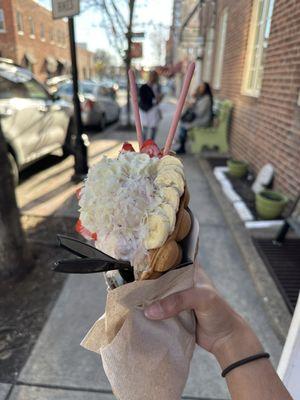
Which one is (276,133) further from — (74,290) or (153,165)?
(153,165)

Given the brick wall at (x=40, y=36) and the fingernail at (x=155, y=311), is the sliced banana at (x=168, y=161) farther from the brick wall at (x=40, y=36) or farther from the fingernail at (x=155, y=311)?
the brick wall at (x=40, y=36)

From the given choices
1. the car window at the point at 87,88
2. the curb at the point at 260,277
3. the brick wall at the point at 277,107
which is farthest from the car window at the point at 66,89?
the curb at the point at 260,277

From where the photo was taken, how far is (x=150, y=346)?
1.15 meters

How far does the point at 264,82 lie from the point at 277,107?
847 mm

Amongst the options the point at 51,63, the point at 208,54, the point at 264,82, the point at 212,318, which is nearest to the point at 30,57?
the point at 51,63

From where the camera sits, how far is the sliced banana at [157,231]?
0.98 m

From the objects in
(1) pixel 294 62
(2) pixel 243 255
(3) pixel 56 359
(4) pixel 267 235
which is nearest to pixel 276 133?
(1) pixel 294 62

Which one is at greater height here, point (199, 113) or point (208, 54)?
point (208, 54)

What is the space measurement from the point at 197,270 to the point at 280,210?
124 inches

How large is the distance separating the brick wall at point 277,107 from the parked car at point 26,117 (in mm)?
3558

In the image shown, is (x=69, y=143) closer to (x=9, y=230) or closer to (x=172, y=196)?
(x=9, y=230)

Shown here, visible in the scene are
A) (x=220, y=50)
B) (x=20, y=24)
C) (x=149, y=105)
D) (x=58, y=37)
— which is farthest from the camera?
(x=220, y=50)

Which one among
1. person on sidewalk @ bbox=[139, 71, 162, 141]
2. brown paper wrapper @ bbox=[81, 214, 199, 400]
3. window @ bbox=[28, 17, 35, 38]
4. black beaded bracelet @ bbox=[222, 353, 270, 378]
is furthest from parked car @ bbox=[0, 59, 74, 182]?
black beaded bracelet @ bbox=[222, 353, 270, 378]

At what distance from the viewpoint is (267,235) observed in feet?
12.9
